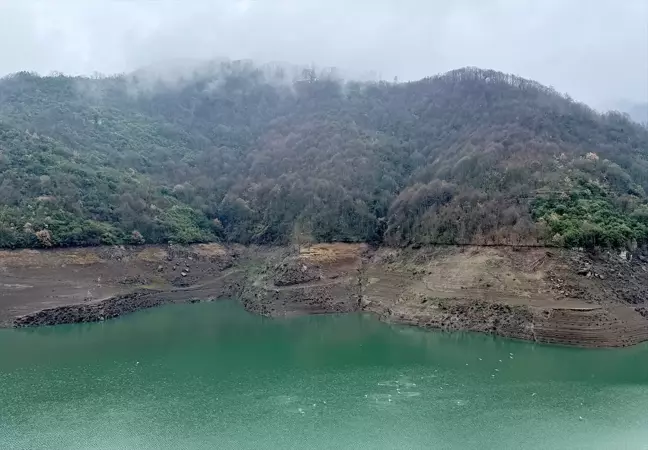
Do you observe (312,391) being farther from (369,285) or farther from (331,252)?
(331,252)

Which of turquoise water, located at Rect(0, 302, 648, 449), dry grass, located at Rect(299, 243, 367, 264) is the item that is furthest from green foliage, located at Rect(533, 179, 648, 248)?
dry grass, located at Rect(299, 243, 367, 264)

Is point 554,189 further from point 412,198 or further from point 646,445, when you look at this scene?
point 646,445

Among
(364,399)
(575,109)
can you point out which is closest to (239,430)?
(364,399)

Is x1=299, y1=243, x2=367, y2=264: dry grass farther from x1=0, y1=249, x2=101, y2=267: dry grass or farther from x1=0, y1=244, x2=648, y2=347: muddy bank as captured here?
x1=0, y1=249, x2=101, y2=267: dry grass

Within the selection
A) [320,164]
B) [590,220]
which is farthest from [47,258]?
[590,220]

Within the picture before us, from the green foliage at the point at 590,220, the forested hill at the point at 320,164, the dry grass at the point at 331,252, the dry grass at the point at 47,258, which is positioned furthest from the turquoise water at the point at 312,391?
the forested hill at the point at 320,164
